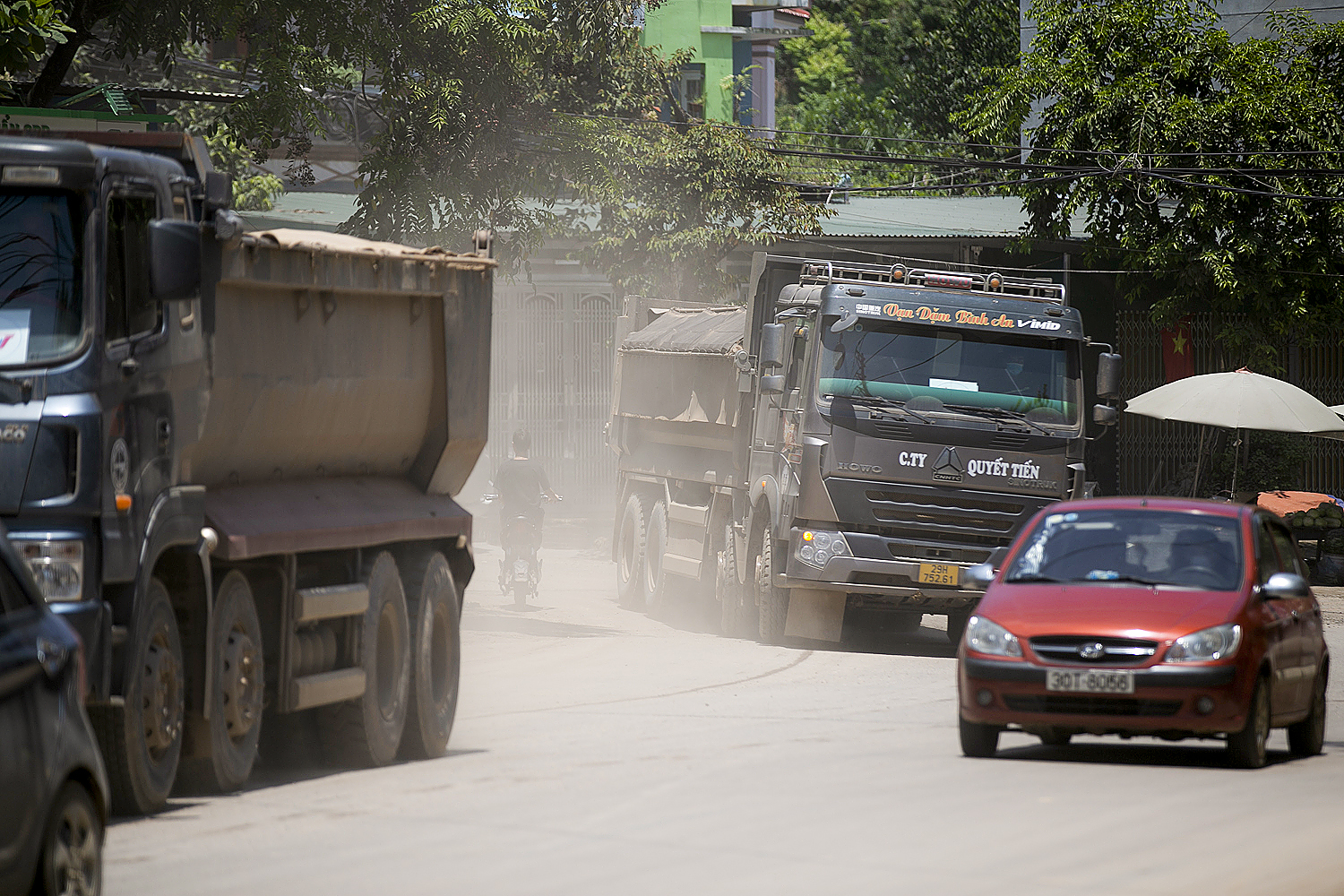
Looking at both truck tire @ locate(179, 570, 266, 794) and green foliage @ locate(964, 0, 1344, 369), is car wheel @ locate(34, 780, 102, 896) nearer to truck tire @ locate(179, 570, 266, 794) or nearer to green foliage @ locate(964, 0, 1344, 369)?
truck tire @ locate(179, 570, 266, 794)

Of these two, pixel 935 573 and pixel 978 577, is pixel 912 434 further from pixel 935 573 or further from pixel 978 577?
pixel 978 577

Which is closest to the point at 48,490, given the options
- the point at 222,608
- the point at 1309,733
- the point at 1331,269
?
the point at 222,608

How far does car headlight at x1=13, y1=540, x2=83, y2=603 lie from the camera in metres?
7.68

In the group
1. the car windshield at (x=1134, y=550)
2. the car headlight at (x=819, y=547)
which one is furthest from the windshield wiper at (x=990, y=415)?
the car windshield at (x=1134, y=550)

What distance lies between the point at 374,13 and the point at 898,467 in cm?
772

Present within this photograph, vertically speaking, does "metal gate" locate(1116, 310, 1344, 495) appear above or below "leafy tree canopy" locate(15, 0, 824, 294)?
below

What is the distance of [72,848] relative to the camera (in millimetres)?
5578

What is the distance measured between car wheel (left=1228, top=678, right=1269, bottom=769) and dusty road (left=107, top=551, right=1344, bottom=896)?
17 centimetres

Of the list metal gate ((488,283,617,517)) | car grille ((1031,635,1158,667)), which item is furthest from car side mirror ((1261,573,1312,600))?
metal gate ((488,283,617,517))

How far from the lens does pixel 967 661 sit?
10.3 meters

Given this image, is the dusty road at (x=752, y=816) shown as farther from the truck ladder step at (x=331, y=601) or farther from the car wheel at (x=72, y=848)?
the car wheel at (x=72, y=848)

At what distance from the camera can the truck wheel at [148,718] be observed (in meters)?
7.99

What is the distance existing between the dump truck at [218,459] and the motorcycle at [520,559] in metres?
10.1

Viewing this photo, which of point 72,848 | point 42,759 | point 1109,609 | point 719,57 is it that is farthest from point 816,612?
point 719,57
